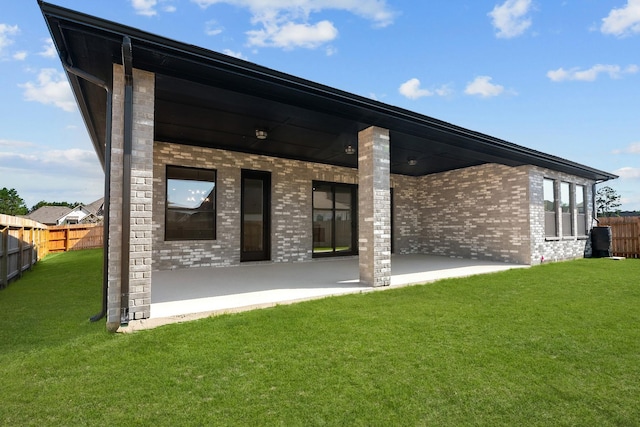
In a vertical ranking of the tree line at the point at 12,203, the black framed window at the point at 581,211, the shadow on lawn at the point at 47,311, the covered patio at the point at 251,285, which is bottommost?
the shadow on lawn at the point at 47,311

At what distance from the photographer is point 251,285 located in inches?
228

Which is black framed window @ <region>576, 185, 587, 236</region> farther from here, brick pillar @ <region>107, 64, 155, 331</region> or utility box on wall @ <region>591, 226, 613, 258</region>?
brick pillar @ <region>107, 64, 155, 331</region>

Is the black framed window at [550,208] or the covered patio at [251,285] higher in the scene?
the black framed window at [550,208]

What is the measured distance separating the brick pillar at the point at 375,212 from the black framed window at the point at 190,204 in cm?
437

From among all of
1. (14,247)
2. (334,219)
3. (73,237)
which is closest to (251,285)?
(334,219)

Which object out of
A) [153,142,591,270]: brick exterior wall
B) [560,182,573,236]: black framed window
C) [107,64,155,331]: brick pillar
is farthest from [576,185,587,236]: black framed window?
[107,64,155,331]: brick pillar

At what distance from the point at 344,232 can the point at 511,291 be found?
5.87 m

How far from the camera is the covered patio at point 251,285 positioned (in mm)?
4117

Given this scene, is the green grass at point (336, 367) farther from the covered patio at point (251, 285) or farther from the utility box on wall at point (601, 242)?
the utility box on wall at point (601, 242)

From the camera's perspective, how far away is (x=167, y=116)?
5898 mm

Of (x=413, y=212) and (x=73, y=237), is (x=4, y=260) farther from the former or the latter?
(x=73, y=237)

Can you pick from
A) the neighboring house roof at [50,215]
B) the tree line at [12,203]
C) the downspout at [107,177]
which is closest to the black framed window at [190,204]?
the downspout at [107,177]

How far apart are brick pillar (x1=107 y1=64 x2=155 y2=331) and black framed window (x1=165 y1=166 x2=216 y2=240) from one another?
434 centimetres

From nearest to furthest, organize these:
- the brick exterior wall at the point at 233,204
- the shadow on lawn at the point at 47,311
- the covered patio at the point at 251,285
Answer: the shadow on lawn at the point at 47,311
the covered patio at the point at 251,285
the brick exterior wall at the point at 233,204
